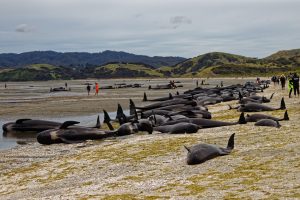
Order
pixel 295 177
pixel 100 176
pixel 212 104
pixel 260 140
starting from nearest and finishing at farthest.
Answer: pixel 295 177, pixel 100 176, pixel 260 140, pixel 212 104

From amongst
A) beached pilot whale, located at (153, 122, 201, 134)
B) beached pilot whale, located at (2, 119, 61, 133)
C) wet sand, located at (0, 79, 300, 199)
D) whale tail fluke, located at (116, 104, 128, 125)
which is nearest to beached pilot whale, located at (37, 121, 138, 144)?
wet sand, located at (0, 79, 300, 199)

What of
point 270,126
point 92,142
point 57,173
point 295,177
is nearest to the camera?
point 295,177

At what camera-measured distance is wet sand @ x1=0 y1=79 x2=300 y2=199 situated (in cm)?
984

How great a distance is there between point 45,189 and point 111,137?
9546 mm

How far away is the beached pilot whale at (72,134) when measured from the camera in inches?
797

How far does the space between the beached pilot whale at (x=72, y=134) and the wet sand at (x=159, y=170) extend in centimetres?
119

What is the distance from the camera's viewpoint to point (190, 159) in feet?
41.2

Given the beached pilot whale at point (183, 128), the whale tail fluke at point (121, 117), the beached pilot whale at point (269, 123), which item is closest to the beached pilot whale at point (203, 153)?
the beached pilot whale at point (269, 123)

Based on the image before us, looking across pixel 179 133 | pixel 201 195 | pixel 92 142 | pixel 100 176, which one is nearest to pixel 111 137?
pixel 92 142

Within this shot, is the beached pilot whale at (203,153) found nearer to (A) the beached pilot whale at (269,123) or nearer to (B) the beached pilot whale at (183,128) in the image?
(A) the beached pilot whale at (269,123)

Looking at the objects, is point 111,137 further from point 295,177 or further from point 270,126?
point 295,177

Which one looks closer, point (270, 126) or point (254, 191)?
point (254, 191)

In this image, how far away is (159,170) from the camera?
485 inches

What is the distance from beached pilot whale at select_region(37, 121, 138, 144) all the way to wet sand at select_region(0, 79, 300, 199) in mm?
1189
